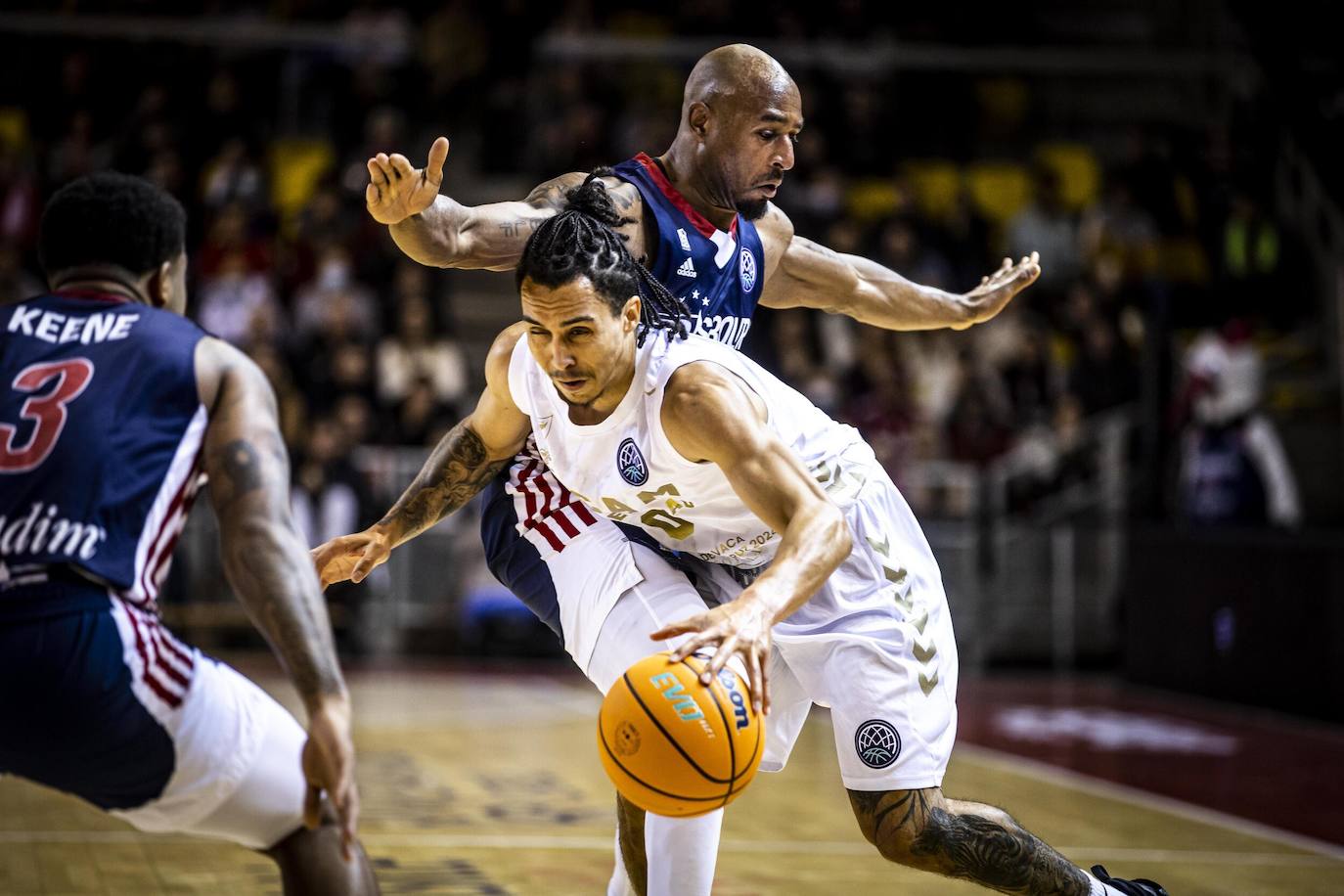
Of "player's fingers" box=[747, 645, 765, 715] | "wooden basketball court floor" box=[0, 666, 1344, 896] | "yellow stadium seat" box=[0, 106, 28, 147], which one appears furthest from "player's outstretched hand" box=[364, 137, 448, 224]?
"yellow stadium seat" box=[0, 106, 28, 147]

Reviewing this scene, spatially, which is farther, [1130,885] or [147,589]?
[1130,885]

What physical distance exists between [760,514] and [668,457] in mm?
374

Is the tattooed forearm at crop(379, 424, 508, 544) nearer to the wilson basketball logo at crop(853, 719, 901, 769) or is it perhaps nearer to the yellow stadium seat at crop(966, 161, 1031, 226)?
the wilson basketball logo at crop(853, 719, 901, 769)

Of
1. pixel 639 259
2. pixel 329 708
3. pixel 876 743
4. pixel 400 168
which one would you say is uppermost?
pixel 400 168

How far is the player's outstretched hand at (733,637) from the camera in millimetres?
3240

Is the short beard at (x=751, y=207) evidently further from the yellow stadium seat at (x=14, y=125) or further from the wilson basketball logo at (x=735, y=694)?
A: the yellow stadium seat at (x=14, y=125)

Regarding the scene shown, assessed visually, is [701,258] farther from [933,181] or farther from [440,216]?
[933,181]

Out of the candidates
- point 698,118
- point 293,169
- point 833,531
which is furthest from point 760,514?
point 293,169

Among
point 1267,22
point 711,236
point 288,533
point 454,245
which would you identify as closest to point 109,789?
point 288,533

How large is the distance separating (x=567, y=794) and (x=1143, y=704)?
5.19m

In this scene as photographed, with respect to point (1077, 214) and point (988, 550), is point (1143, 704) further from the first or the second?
point (1077, 214)

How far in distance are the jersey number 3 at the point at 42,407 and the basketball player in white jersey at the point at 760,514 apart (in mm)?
1136

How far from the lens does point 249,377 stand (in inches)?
122

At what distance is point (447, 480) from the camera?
15.3ft
